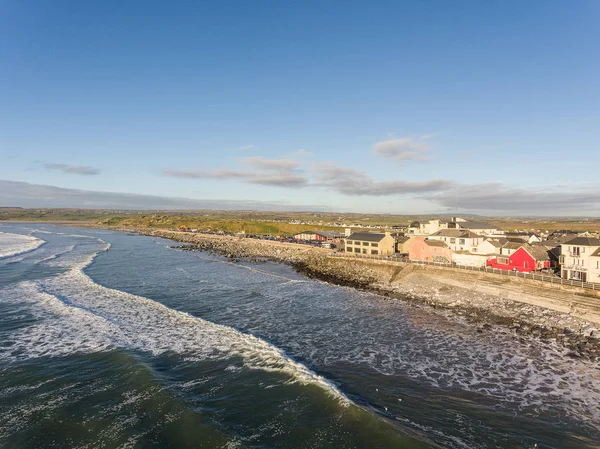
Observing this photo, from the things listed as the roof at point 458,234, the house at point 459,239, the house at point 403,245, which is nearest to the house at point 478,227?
the roof at point 458,234

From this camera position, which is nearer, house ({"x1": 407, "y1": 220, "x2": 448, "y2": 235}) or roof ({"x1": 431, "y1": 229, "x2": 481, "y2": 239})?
roof ({"x1": 431, "y1": 229, "x2": 481, "y2": 239})

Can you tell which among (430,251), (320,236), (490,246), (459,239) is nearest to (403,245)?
(459,239)

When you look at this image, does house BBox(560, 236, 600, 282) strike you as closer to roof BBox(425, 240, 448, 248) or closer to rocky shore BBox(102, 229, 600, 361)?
rocky shore BBox(102, 229, 600, 361)

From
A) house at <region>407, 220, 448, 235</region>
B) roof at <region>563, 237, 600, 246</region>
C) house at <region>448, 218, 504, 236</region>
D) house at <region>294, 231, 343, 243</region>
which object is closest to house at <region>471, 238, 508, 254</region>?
roof at <region>563, 237, 600, 246</region>

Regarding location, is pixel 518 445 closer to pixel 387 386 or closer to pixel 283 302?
pixel 387 386

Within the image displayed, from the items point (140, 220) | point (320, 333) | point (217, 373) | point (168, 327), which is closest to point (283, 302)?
point (320, 333)

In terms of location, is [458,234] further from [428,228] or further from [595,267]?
[595,267]
